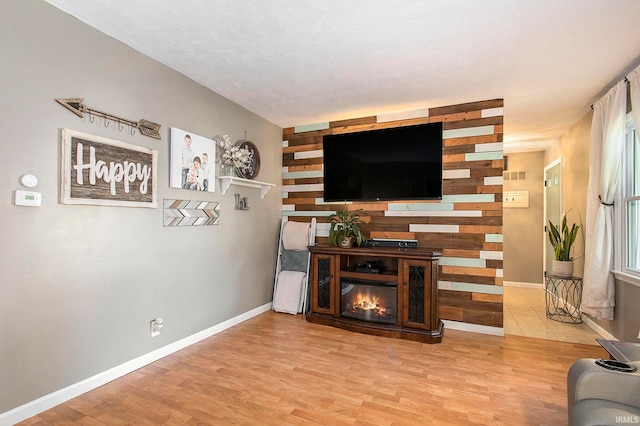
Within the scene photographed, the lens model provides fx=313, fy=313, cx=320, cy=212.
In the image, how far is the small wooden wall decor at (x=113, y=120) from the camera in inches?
81.4

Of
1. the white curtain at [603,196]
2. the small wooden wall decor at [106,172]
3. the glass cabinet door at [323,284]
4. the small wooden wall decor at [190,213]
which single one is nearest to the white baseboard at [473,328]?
the white curtain at [603,196]

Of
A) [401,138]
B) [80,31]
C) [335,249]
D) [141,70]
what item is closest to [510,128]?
[401,138]

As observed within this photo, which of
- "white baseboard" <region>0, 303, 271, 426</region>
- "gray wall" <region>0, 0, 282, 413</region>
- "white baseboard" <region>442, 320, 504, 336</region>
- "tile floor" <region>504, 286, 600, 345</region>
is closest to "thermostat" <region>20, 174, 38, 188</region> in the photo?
"gray wall" <region>0, 0, 282, 413</region>

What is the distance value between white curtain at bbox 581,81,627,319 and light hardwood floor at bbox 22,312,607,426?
53 cm

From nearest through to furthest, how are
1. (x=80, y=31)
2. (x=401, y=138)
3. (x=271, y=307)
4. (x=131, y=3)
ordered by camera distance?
(x=131, y=3), (x=80, y=31), (x=401, y=138), (x=271, y=307)

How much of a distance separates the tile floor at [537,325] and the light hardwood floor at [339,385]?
23 cm

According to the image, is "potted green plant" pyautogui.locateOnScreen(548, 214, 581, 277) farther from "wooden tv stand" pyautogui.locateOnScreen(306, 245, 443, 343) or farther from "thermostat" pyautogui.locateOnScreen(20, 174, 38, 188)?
"thermostat" pyautogui.locateOnScreen(20, 174, 38, 188)

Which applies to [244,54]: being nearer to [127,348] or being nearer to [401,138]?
[401,138]

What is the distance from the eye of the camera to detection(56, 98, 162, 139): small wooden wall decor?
6.78ft

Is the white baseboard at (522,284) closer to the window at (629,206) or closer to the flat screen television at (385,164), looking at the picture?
the window at (629,206)

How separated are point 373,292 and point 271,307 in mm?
1478

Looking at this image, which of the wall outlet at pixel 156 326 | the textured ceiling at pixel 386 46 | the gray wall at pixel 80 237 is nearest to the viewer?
the gray wall at pixel 80 237

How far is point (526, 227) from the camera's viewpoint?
567cm

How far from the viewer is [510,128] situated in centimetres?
440
